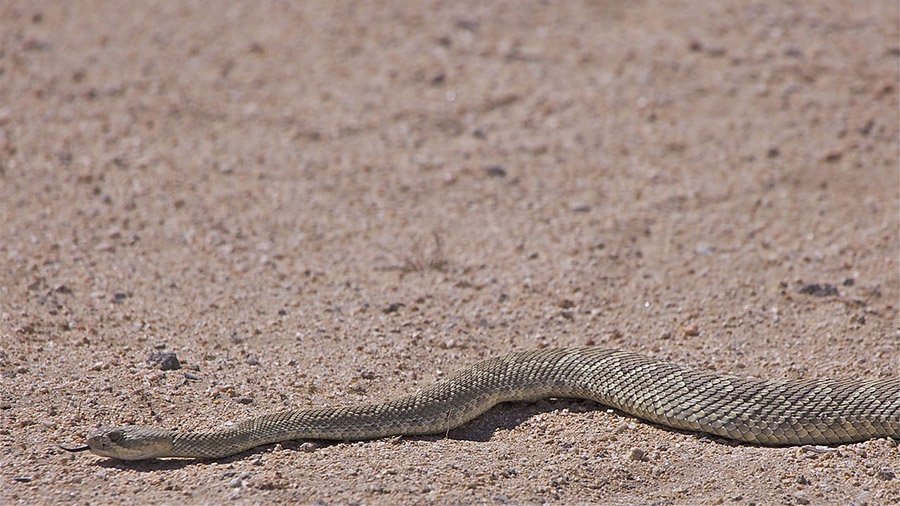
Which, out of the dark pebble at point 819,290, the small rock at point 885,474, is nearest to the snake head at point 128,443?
the small rock at point 885,474

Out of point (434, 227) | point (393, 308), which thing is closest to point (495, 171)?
point (434, 227)

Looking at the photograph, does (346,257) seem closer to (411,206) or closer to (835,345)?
(411,206)

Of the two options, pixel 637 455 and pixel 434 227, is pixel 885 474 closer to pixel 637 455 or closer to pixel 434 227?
pixel 637 455

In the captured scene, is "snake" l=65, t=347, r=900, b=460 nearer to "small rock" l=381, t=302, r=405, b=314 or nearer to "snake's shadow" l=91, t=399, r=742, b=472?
"snake's shadow" l=91, t=399, r=742, b=472

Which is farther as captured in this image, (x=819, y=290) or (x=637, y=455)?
(x=819, y=290)

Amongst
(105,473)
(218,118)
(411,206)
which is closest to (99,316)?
(105,473)

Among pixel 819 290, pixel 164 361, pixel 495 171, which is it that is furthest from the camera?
pixel 495 171
